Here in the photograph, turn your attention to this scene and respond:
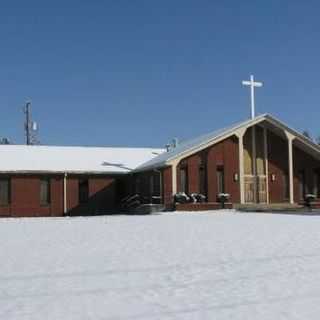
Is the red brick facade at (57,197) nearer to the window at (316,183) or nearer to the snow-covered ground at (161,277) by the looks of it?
the window at (316,183)

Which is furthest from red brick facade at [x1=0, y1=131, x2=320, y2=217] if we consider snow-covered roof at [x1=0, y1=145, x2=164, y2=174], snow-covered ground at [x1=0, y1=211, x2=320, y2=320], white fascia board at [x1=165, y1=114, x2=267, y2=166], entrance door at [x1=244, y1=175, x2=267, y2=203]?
snow-covered ground at [x1=0, y1=211, x2=320, y2=320]

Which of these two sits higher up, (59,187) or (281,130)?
(281,130)

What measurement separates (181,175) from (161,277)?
79.5 ft

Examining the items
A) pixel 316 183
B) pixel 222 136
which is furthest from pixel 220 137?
pixel 316 183

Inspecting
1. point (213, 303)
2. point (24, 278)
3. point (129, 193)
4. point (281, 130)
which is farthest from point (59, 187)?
point (213, 303)

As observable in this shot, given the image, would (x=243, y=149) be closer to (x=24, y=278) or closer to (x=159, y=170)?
(x=159, y=170)

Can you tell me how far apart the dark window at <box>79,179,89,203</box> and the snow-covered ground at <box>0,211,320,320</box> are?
20.8 m

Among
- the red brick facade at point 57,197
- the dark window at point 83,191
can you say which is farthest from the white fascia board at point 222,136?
the dark window at point 83,191

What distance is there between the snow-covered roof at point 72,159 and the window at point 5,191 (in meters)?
0.87

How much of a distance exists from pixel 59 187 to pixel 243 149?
423 inches

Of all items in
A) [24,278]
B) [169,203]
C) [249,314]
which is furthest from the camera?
[169,203]

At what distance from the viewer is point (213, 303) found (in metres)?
7.98

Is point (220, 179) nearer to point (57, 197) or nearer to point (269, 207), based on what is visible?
point (269, 207)

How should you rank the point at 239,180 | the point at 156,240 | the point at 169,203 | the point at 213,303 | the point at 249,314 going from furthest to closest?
the point at 239,180 → the point at 169,203 → the point at 156,240 → the point at 213,303 → the point at 249,314
